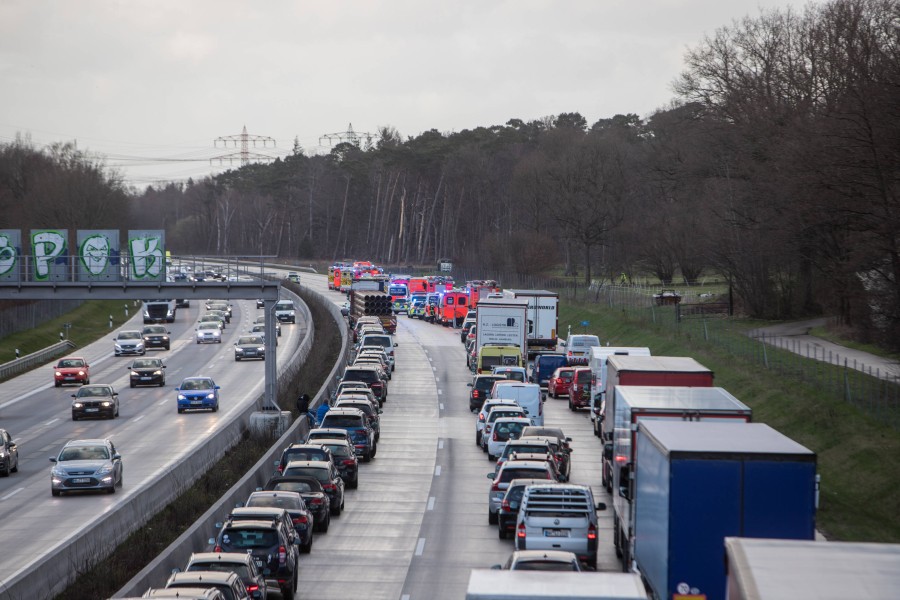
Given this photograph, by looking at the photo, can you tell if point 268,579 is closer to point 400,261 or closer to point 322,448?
point 322,448

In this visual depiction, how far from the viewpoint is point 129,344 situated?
7481 cm

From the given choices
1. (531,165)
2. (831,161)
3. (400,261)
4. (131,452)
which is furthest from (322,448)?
(400,261)

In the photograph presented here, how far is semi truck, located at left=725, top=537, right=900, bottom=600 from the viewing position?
27.4ft

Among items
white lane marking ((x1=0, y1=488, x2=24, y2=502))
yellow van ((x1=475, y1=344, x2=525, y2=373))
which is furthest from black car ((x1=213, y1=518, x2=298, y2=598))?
yellow van ((x1=475, y1=344, x2=525, y2=373))

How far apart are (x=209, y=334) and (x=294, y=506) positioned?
6261 cm

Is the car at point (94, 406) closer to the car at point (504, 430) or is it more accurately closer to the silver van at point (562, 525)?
the car at point (504, 430)

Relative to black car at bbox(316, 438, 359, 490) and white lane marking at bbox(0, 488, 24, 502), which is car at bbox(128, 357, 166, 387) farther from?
black car at bbox(316, 438, 359, 490)

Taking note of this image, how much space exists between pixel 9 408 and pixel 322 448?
96.1 ft

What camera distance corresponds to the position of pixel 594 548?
64.0ft

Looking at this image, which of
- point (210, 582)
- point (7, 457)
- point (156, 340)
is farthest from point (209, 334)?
point (210, 582)

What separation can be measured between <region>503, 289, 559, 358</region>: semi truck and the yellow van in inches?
220

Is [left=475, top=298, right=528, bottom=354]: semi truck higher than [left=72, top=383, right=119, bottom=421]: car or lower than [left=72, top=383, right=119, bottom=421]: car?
higher

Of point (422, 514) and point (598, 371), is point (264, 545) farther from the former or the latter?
point (598, 371)

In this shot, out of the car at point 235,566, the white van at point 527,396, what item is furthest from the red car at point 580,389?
the car at point 235,566
